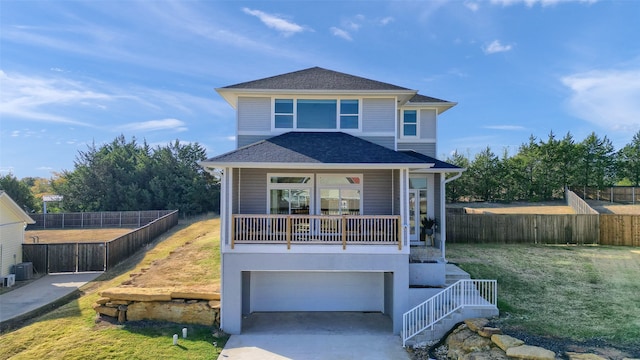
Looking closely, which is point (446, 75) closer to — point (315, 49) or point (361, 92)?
point (315, 49)

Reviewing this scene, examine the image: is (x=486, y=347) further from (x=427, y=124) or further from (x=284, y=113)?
(x=284, y=113)

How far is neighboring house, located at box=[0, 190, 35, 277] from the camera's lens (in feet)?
52.7

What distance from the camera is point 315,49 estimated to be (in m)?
19.5

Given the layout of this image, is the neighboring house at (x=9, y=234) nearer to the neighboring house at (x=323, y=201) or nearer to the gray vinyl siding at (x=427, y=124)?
the neighboring house at (x=323, y=201)

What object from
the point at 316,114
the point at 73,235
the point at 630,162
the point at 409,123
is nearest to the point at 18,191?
the point at 73,235

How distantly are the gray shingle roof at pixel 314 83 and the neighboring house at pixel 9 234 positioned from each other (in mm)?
13981

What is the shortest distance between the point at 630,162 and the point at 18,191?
67.1m

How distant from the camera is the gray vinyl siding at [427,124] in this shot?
47.6ft

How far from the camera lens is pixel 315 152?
10.7 m

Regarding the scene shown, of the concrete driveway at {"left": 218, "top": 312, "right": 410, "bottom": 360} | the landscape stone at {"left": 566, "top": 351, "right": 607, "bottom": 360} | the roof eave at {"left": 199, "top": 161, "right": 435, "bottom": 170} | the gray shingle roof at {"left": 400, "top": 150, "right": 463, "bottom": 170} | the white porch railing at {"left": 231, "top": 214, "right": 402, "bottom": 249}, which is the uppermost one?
the gray shingle roof at {"left": 400, "top": 150, "right": 463, "bottom": 170}

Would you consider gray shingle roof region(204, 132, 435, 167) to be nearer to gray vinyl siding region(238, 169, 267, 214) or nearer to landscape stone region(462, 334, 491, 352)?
gray vinyl siding region(238, 169, 267, 214)

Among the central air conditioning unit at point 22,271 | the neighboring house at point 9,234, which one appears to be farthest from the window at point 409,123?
the neighboring house at point 9,234

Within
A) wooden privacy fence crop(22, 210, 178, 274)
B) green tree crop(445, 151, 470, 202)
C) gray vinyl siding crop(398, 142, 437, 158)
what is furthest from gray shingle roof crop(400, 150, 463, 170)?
green tree crop(445, 151, 470, 202)

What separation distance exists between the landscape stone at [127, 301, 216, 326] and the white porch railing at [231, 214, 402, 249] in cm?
228
